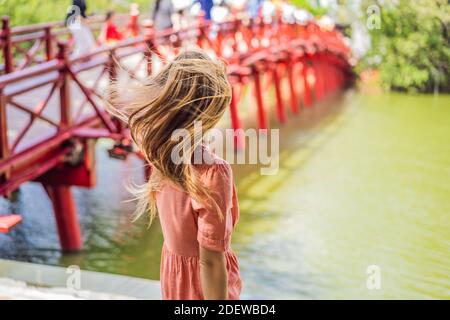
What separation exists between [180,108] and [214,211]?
172 millimetres

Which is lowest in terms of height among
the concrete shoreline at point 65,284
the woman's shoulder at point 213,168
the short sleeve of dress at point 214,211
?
the concrete shoreline at point 65,284

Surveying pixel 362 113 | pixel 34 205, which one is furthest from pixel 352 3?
pixel 34 205

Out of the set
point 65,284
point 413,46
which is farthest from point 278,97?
point 65,284

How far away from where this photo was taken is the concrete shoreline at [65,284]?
2.30 m

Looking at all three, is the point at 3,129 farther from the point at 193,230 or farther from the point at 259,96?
the point at 259,96

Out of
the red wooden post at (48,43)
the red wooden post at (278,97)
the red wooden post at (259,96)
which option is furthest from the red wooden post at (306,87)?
the red wooden post at (48,43)

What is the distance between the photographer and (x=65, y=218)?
402 cm

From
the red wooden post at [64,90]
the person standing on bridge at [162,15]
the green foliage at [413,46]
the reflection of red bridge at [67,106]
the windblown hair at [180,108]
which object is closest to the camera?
the windblown hair at [180,108]

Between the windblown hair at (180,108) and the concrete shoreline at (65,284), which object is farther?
the concrete shoreline at (65,284)

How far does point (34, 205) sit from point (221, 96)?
3.94m

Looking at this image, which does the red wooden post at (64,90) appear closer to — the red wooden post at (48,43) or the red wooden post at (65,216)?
the red wooden post at (65,216)

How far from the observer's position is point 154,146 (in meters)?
1.25

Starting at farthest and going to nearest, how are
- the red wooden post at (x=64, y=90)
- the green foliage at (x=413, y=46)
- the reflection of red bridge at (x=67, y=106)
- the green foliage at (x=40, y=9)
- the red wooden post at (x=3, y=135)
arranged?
the green foliage at (x=40, y=9)
the red wooden post at (x=64, y=90)
the reflection of red bridge at (x=67, y=106)
the red wooden post at (x=3, y=135)
the green foliage at (x=413, y=46)
